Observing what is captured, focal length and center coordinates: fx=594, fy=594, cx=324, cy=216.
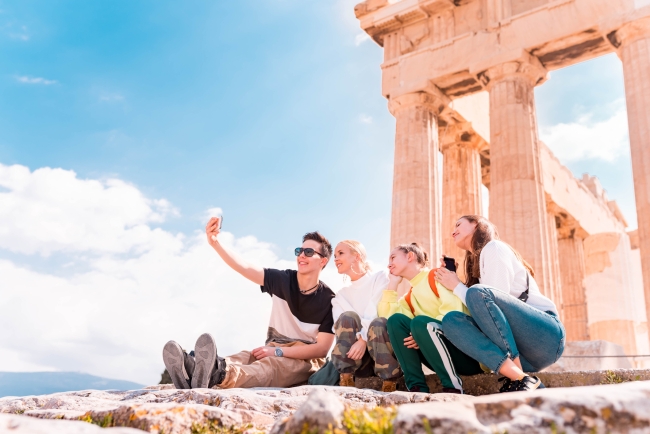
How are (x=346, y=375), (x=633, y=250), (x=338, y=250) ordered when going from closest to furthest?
1. (x=346, y=375)
2. (x=338, y=250)
3. (x=633, y=250)

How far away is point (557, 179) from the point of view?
75.5 feet

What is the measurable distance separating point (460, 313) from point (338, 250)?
199 centimetres

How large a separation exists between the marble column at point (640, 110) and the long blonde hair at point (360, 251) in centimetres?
905

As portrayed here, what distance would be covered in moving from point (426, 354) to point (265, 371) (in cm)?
163

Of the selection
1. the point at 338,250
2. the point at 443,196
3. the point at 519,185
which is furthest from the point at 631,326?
the point at 338,250

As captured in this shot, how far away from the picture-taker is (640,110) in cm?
1373

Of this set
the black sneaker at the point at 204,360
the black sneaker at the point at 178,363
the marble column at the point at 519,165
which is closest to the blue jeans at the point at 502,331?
the black sneaker at the point at 204,360

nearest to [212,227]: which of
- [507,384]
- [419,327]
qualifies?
[419,327]

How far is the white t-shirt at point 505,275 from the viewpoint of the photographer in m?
4.71

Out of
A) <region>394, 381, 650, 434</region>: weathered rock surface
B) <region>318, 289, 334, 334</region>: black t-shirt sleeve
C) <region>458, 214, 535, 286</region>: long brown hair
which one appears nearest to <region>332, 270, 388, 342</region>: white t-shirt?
<region>318, 289, 334, 334</region>: black t-shirt sleeve

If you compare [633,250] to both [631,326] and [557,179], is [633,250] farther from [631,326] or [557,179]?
[557,179]

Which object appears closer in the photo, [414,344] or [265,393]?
[265,393]

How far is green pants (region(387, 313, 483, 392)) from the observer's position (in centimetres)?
468

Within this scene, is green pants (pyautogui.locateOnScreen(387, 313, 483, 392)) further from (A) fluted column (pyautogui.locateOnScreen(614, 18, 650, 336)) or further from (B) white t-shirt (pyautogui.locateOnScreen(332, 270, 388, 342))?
(A) fluted column (pyautogui.locateOnScreen(614, 18, 650, 336))
